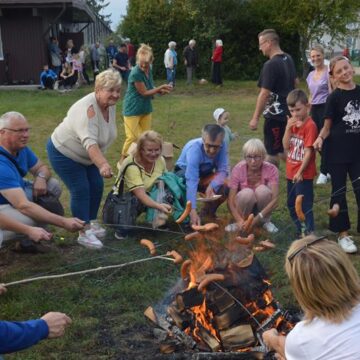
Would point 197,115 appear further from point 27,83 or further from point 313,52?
point 27,83

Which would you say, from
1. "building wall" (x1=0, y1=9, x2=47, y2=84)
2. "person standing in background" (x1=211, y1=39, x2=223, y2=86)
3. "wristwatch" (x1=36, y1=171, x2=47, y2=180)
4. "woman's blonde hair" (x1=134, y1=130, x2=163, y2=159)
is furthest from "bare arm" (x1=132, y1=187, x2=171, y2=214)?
"person standing in background" (x1=211, y1=39, x2=223, y2=86)

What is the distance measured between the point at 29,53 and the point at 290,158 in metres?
15.3

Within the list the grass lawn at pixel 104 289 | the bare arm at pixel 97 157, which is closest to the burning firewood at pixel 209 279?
the grass lawn at pixel 104 289

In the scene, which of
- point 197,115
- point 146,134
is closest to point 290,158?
point 146,134

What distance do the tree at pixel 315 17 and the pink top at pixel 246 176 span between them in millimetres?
15772

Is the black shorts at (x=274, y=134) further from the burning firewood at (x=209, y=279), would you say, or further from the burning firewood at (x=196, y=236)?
the burning firewood at (x=209, y=279)

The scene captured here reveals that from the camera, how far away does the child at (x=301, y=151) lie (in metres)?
4.64

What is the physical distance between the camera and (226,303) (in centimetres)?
324

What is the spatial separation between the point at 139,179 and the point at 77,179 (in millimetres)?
566

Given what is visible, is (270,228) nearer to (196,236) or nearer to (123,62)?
(196,236)

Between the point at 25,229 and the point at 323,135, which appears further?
the point at 323,135

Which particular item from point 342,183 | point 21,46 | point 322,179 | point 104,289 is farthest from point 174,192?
point 21,46

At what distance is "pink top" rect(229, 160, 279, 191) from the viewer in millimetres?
4984

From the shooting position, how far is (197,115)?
12.2 m
